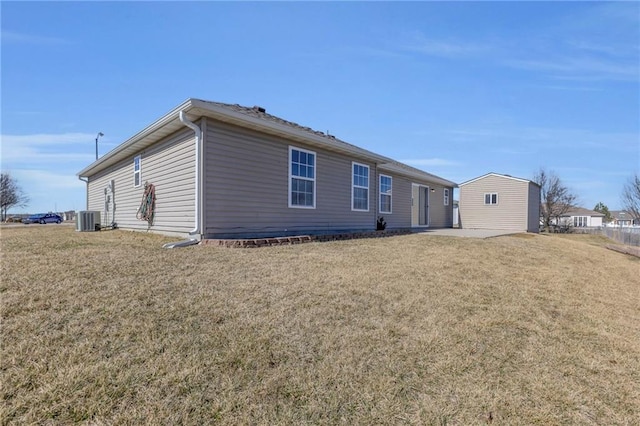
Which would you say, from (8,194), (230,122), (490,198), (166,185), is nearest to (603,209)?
(490,198)

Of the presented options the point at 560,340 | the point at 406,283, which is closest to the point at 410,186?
the point at 406,283

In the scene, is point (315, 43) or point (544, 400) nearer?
point (544, 400)

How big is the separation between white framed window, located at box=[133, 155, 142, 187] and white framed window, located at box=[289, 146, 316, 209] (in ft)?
16.6

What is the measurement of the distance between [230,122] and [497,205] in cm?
1824

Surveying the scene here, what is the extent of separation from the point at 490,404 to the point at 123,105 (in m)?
12.5

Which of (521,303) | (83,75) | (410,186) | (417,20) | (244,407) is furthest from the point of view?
(410,186)

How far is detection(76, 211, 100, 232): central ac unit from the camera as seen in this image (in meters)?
11.5

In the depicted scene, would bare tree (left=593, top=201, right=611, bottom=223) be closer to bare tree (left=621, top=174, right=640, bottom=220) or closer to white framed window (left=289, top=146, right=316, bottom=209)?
bare tree (left=621, top=174, right=640, bottom=220)

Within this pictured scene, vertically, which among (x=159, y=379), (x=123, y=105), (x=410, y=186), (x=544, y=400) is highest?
(x=123, y=105)

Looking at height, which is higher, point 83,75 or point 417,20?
point 417,20

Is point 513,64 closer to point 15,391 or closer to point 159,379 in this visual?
point 159,379

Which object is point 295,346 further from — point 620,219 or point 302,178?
point 620,219

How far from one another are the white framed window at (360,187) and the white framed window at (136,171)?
7.02m

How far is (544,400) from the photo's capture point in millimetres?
2375
